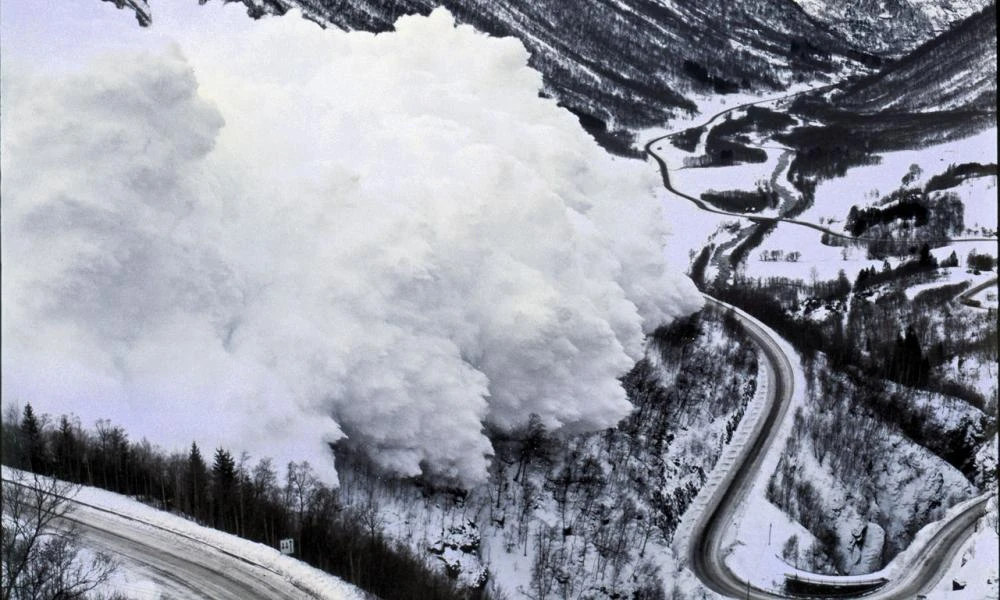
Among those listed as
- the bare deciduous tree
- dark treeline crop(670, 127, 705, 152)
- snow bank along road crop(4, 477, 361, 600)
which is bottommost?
snow bank along road crop(4, 477, 361, 600)

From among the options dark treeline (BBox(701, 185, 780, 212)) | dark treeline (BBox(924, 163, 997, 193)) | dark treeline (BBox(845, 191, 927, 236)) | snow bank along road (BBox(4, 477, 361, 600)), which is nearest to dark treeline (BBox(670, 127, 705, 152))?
dark treeline (BBox(701, 185, 780, 212))

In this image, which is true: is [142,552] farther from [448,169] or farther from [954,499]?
[954,499]

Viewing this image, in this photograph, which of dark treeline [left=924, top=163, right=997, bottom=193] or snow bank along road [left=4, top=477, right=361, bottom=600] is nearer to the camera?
snow bank along road [left=4, top=477, right=361, bottom=600]

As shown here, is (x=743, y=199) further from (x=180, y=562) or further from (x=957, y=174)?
(x=180, y=562)

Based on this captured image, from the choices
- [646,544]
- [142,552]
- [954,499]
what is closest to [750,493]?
[646,544]

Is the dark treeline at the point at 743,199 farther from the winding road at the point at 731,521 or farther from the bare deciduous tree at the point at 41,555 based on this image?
the bare deciduous tree at the point at 41,555

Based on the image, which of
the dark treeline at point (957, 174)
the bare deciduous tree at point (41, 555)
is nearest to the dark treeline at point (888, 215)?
the dark treeline at point (957, 174)

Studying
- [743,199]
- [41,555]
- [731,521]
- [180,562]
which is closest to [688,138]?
[743,199]

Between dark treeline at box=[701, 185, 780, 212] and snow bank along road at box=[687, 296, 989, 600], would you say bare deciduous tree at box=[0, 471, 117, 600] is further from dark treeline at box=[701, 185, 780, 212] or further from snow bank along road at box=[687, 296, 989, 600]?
dark treeline at box=[701, 185, 780, 212]
